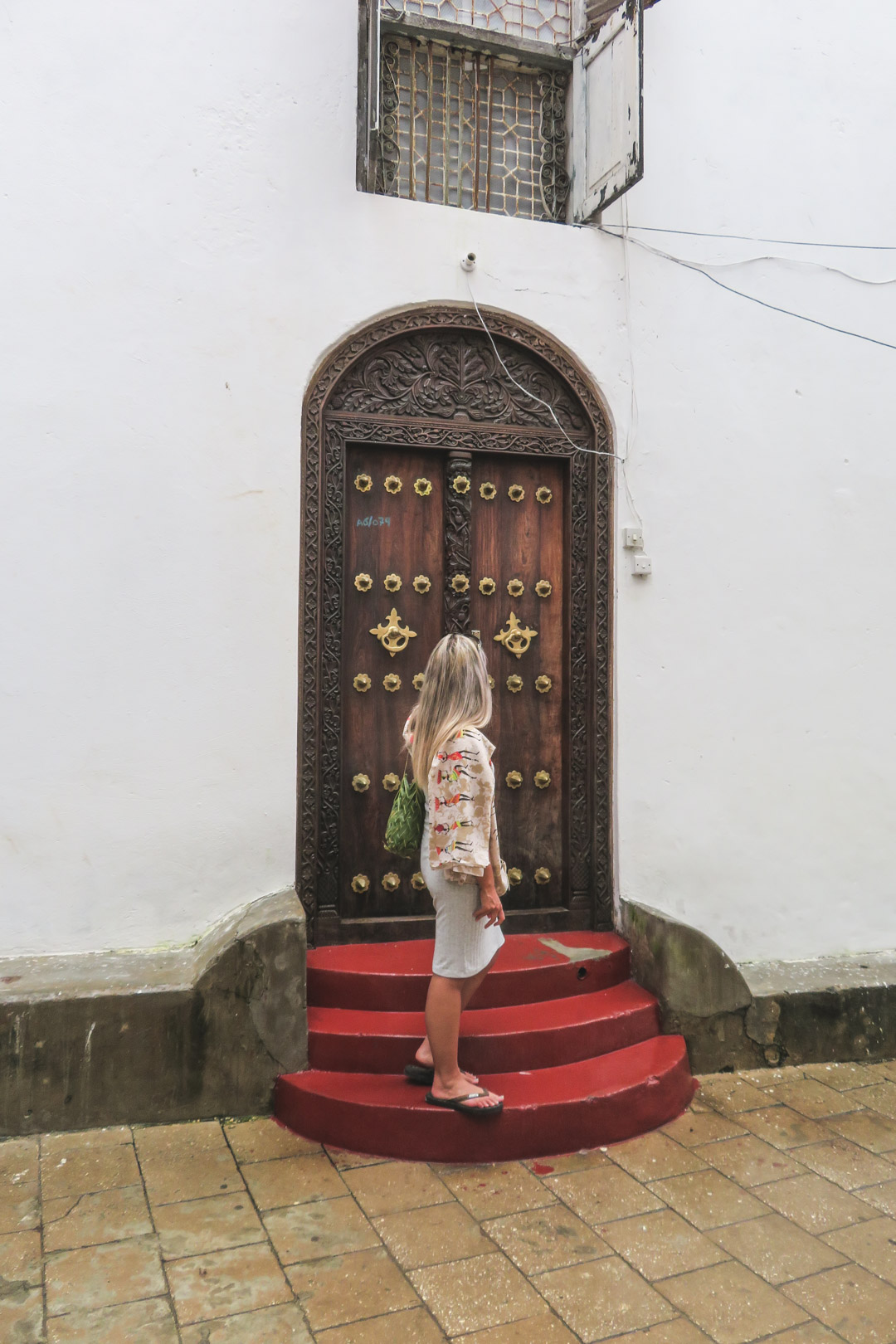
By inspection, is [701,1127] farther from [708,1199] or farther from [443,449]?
[443,449]

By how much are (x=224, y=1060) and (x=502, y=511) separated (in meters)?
2.72

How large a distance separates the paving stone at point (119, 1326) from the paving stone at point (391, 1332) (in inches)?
16.7

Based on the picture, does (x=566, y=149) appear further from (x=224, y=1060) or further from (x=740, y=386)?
(x=224, y=1060)

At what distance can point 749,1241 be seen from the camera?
3086 mm

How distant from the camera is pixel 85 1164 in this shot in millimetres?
3418

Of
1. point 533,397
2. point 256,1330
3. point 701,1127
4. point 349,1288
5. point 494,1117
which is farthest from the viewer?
point 533,397

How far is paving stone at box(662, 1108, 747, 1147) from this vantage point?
3.74 metres

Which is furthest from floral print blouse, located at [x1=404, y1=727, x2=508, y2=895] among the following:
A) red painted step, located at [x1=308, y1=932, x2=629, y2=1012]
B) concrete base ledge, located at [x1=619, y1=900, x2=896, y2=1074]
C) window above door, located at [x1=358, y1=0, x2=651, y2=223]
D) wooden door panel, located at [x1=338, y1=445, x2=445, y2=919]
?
window above door, located at [x1=358, y1=0, x2=651, y2=223]

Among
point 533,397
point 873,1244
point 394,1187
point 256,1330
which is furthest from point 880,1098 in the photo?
point 533,397

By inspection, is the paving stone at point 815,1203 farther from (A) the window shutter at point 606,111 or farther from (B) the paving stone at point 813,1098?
(A) the window shutter at point 606,111

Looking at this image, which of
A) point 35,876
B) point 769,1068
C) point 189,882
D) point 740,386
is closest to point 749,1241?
point 769,1068

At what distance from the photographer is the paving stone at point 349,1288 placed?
2.67 m

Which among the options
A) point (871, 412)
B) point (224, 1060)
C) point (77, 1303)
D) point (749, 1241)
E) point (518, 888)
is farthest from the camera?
point (871, 412)

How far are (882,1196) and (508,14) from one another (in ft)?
17.6
